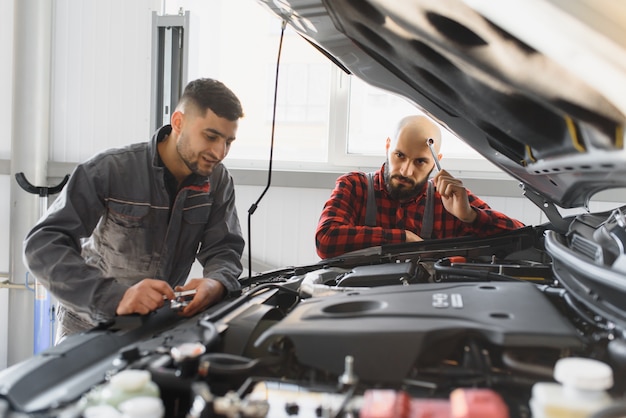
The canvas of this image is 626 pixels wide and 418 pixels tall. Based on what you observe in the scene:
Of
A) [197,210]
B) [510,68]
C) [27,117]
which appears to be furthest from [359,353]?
[27,117]

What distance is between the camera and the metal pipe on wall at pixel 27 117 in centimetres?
310

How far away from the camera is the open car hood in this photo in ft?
2.22

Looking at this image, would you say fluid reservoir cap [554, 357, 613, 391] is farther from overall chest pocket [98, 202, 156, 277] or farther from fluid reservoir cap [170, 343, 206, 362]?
overall chest pocket [98, 202, 156, 277]

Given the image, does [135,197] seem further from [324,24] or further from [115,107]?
[115,107]

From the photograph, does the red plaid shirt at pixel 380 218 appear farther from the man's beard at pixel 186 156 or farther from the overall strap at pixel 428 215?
the man's beard at pixel 186 156

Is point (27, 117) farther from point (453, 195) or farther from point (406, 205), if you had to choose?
point (453, 195)

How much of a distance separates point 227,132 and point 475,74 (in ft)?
2.81

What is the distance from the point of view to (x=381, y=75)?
4.04 ft

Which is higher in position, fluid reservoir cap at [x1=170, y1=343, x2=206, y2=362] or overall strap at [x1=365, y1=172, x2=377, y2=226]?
overall strap at [x1=365, y1=172, x2=377, y2=226]

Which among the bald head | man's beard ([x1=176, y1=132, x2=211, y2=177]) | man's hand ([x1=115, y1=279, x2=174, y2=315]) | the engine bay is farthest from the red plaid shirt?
the engine bay

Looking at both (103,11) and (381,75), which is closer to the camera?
(381,75)

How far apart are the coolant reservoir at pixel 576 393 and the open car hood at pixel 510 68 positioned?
327 mm

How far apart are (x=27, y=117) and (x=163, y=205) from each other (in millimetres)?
1872

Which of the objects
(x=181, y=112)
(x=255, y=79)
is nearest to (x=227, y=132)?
(x=181, y=112)
